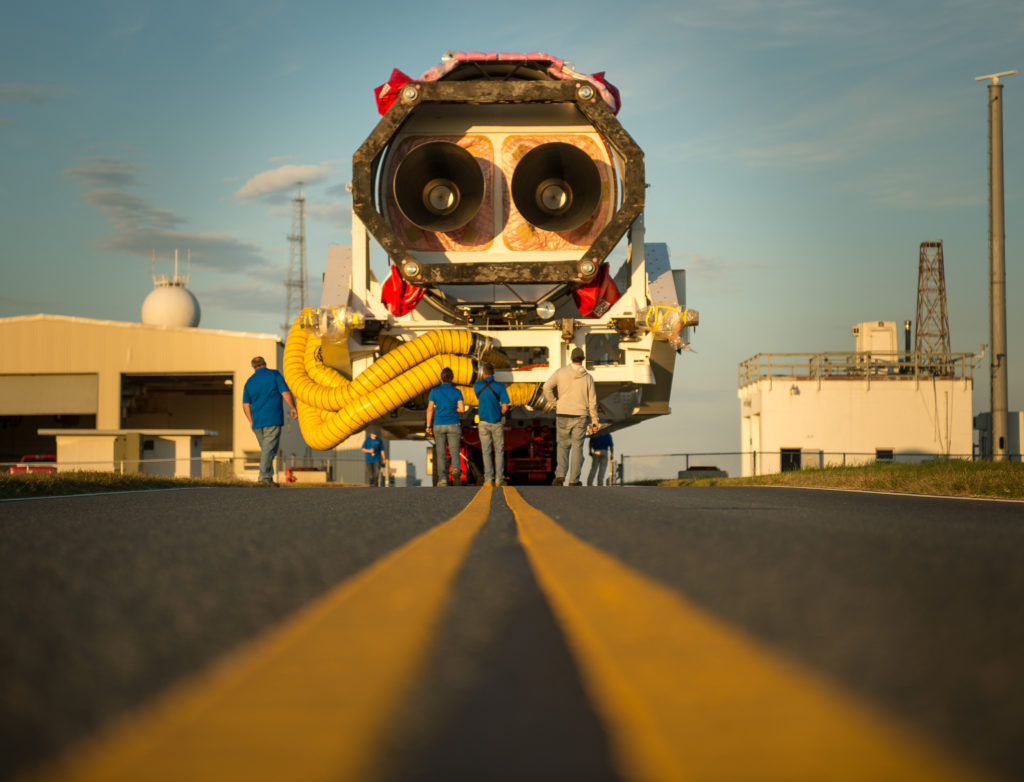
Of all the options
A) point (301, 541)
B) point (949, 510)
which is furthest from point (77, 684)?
point (949, 510)

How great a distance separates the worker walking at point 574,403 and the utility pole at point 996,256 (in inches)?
561

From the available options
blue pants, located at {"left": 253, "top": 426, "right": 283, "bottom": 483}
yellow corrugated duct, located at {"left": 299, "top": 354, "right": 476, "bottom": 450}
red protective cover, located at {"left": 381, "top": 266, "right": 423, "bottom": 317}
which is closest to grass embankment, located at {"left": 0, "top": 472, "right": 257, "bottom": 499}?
blue pants, located at {"left": 253, "top": 426, "right": 283, "bottom": 483}

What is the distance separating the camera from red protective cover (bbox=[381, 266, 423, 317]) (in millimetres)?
15172

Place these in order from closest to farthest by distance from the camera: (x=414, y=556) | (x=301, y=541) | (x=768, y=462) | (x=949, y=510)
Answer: (x=414, y=556) → (x=301, y=541) → (x=949, y=510) → (x=768, y=462)

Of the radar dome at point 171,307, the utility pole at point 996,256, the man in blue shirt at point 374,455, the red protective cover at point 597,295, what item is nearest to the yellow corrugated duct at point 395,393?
the red protective cover at point 597,295

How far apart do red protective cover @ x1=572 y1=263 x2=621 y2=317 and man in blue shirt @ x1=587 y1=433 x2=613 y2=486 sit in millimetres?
4691

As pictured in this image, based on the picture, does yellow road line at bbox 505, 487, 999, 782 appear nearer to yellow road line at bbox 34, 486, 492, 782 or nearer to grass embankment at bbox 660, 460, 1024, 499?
yellow road line at bbox 34, 486, 492, 782

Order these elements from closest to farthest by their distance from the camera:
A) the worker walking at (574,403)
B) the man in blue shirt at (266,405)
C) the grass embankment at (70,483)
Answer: the grass embankment at (70,483)
the worker walking at (574,403)
the man in blue shirt at (266,405)

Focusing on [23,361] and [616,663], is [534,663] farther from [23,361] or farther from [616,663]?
[23,361]

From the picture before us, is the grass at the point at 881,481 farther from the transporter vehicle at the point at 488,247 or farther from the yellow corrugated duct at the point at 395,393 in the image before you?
the transporter vehicle at the point at 488,247

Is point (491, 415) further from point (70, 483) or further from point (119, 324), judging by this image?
point (119, 324)

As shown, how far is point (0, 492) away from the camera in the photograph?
7508mm

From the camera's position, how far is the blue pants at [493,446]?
1412cm

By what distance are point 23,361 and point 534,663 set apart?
45.4 m
